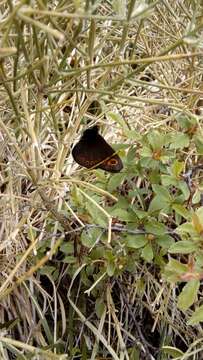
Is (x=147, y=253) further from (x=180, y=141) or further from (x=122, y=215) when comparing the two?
(x=180, y=141)

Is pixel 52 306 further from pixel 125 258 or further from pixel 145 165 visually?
pixel 145 165

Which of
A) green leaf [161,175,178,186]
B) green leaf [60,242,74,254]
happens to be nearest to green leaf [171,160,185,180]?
green leaf [161,175,178,186]

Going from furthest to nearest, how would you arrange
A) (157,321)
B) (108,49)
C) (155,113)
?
(108,49) → (155,113) → (157,321)

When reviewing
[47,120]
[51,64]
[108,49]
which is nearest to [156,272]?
[47,120]

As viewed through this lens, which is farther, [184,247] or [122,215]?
[122,215]

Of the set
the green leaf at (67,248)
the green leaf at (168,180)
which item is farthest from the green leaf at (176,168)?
the green leaf at (67,248)

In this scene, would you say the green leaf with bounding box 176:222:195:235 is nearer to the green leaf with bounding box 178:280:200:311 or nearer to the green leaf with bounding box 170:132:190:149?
the green leaf with bounding box 178:280:200:311

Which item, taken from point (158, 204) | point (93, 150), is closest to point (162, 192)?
point (158, 204)

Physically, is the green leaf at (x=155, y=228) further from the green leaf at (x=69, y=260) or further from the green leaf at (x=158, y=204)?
the green leaf at (x=69, y=260)
